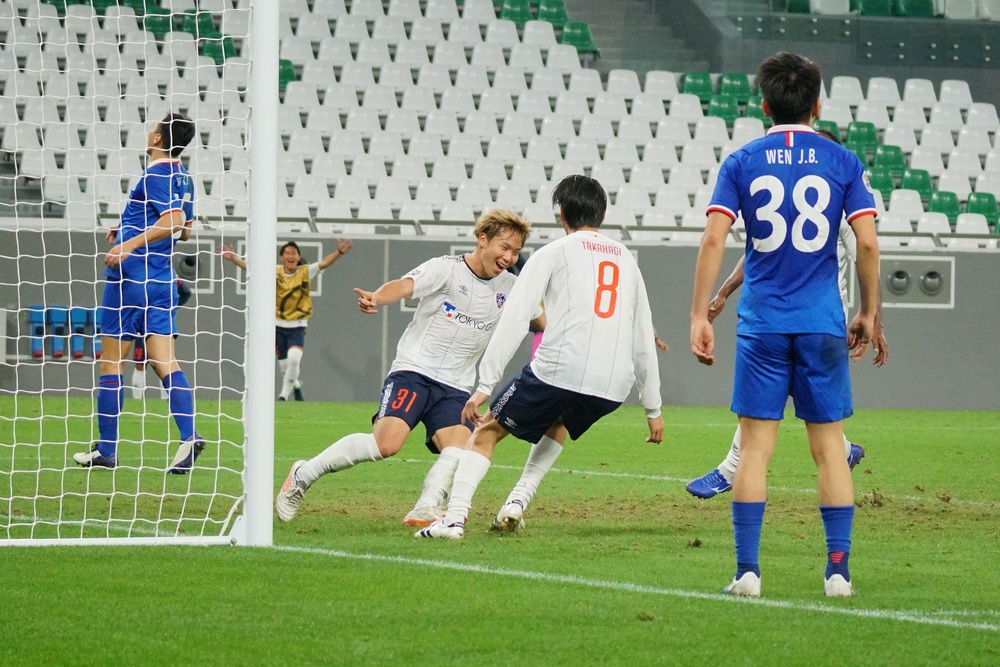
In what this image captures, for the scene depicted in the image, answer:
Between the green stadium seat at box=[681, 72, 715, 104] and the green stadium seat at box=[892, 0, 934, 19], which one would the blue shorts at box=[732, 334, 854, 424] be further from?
the green stadium seat at box=[892, 0, 934, 19]

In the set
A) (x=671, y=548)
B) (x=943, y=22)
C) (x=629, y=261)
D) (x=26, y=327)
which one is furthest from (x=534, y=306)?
(x=943, y=22)

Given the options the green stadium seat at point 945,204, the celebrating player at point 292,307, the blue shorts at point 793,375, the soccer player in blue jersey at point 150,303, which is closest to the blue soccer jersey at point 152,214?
the soccer player in blue jersey at point 150,303

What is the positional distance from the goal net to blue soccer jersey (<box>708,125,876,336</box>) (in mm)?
1963

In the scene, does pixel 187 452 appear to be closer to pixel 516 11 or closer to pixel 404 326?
pixel 404 326

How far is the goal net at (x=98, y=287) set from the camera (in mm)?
6637

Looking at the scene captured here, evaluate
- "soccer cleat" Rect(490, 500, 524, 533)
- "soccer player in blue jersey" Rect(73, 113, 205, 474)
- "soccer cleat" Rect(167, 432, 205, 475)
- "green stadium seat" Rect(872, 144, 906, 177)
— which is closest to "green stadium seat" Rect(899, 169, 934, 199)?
"green stadium seat" Rect(872, 144, 906, 177)

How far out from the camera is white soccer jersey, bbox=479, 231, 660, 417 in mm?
5387

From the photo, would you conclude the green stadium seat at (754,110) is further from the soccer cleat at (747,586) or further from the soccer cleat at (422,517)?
the soccer cleat at (747,586)

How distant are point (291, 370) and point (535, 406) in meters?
9.99

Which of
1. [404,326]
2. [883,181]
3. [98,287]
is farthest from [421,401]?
[883,181]

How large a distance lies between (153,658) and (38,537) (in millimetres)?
2368

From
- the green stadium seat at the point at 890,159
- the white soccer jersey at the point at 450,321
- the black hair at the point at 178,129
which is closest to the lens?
the white soccer jersey at the point at 450,321

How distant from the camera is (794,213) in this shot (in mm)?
4195

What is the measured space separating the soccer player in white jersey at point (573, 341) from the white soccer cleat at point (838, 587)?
130cm
